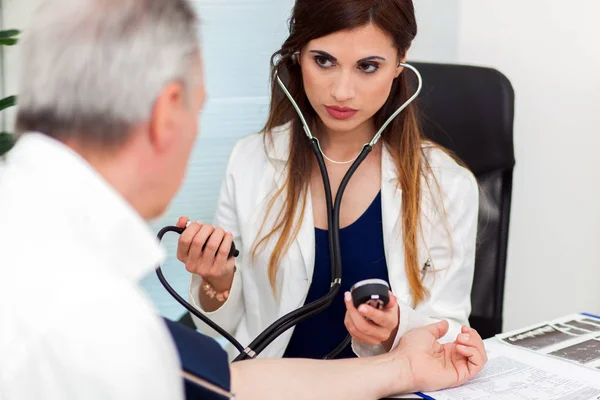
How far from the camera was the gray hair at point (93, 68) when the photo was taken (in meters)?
0.68

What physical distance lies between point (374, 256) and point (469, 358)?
47cm

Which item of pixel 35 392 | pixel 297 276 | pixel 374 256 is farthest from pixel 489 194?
pixel 35 392

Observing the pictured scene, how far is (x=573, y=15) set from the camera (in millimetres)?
1904

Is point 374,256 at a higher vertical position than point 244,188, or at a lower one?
lower

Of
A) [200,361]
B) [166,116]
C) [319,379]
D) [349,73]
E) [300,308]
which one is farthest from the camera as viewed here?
[349,73]

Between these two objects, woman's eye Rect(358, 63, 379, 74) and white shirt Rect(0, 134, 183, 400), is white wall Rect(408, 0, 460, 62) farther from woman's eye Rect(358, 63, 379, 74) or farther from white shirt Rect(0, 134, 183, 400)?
white shirt Rect(0, 134, 183, 400)

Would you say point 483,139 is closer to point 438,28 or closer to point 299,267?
point 299,267

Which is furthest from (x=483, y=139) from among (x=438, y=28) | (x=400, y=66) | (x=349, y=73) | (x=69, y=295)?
(x=69, y=295)

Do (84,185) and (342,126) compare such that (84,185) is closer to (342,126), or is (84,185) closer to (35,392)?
(35,392)

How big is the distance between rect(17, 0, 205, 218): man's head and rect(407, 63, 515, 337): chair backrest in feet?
3.50

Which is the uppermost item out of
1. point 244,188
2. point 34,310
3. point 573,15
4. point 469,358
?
point 573,15

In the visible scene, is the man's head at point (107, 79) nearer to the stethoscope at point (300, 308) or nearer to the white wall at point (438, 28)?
the stethoscope at point (300, 308)

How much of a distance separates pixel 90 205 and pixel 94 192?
0.04 feet

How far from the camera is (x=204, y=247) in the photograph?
1356 mm
